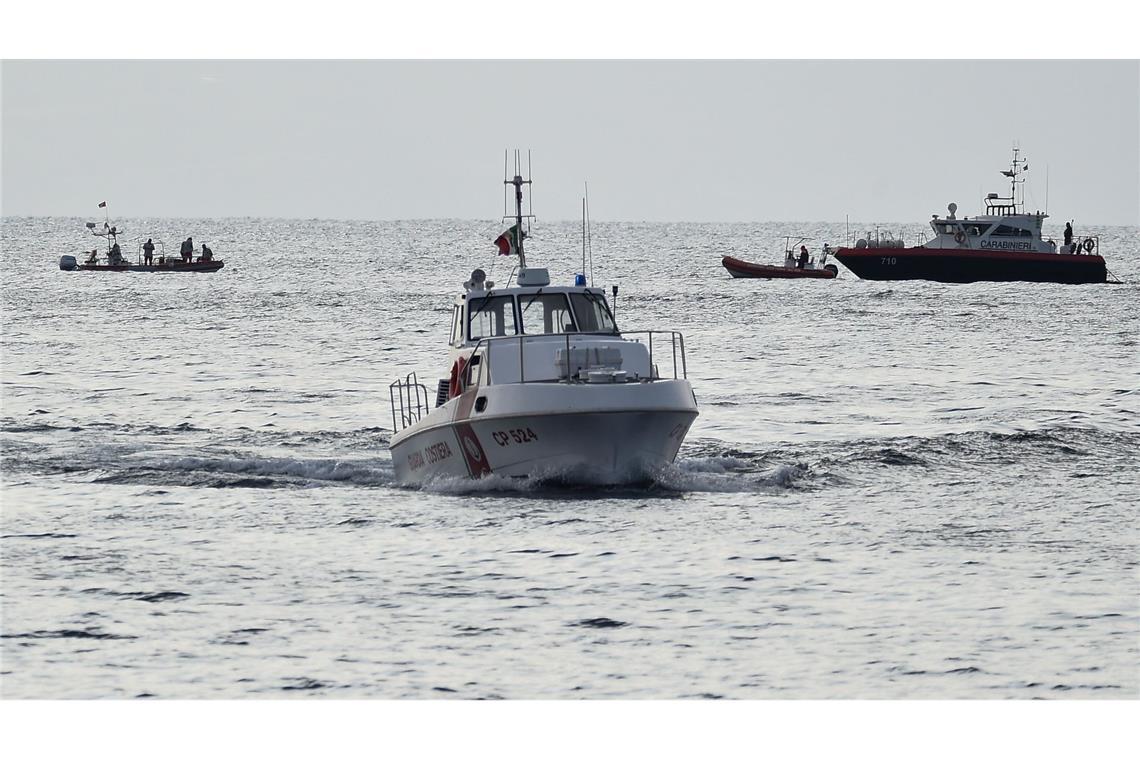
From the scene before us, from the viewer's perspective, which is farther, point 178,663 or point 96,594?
point 96,594

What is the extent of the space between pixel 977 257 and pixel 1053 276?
168 inches

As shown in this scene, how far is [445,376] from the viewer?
76.5 ft

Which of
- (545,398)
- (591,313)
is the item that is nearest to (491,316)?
(591,313)

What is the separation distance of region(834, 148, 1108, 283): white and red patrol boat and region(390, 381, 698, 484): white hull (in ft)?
176

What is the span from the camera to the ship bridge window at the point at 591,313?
74.3ft

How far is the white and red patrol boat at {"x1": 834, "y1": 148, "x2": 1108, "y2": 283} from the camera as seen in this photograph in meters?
72.3

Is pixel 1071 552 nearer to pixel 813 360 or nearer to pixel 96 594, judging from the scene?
pixel 96 594

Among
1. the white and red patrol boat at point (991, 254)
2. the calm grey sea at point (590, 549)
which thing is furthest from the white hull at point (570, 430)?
the white and red patrol boat at point (991, 254)

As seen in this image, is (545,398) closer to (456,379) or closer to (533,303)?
(456,379)

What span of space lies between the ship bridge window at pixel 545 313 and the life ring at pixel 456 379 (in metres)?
0.98

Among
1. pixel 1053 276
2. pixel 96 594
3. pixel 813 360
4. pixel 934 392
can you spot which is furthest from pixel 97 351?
pixel 1053 276

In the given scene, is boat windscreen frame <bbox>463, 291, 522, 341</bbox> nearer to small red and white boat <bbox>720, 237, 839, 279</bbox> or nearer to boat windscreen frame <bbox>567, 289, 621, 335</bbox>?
boat windscreen frame <bbox>567, 289, 621, 335</bbox>

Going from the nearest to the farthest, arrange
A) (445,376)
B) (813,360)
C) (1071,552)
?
(1071,552) < (445,376) < (813,360)

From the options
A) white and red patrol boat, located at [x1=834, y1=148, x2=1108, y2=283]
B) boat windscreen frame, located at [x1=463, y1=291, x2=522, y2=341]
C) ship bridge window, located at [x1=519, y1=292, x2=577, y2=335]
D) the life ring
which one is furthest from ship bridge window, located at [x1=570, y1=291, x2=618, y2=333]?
white and red patrol boat, located at [x1=834, y1=148, x2=1108, y2=283]
